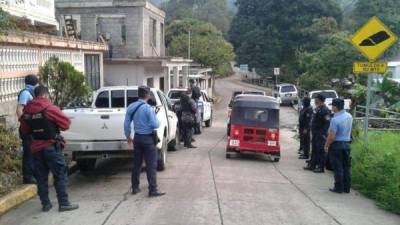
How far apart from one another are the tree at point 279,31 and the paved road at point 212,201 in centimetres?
5077

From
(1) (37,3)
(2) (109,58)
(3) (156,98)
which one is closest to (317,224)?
(3) (156,98)


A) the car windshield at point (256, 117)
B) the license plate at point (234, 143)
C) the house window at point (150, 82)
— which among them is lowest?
the license plate at point (234, 143)

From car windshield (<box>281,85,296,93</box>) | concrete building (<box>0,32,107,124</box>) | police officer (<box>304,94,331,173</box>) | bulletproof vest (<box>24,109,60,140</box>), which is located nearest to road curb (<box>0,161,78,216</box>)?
bulletproof vest (<box>24,109,60,140</box>)

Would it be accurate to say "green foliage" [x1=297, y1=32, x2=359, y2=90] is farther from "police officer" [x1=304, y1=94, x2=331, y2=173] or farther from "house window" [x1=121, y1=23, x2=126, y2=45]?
"police officer" [x1=304, y1=94, x2=331, y2=173]

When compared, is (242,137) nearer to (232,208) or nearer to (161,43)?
(232,208)

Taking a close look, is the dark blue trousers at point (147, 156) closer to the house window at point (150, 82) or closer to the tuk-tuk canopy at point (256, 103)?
the tuk-tuk canopy at point (256, 103)

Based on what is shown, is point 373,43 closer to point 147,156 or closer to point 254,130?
point 254,130

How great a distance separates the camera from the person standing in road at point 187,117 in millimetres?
15242

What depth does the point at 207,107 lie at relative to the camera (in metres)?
22.8

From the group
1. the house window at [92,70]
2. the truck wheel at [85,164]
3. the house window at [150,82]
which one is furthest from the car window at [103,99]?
the house window at [150,82]

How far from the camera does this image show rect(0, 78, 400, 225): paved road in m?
7.04

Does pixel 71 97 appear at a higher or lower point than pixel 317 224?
higher

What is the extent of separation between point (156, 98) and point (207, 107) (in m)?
11.1

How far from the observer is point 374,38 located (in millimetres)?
11094
